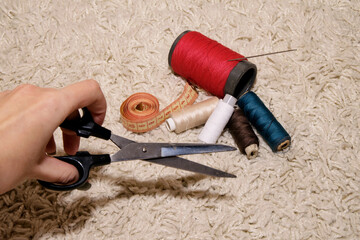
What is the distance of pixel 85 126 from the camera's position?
1.20m

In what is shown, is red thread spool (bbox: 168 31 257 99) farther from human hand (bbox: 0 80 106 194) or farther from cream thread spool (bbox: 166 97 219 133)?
human hand (bbox: 0 80 106 194)

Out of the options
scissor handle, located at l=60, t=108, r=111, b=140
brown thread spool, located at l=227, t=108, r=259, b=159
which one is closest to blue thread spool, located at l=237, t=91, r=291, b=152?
brown thread spool, located at l=227, t=108, r=259, b=159

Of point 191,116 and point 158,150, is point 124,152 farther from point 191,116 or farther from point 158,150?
point 191,116

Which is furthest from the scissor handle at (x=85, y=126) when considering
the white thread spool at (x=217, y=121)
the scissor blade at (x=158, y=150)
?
the white thread spool at (x=217, y=121)

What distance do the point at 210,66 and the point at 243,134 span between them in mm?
419

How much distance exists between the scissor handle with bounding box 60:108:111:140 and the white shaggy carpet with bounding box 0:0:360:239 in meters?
0.39

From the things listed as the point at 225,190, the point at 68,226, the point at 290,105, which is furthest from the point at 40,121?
the point at 290,105

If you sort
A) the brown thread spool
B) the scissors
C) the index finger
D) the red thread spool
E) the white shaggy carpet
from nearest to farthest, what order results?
the index finger
the scissors
the white shaggy carpet
the brown thread spool
the red thread spool

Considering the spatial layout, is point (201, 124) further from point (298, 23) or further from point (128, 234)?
point (298, 23)

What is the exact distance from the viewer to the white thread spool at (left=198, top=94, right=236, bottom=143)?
64.2 inches

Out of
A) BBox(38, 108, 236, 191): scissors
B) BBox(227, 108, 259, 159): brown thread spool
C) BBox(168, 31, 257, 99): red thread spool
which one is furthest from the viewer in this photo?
BBox(168, 31, 257, 99): red thread spool

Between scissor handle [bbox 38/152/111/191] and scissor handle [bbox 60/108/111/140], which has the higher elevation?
scissor handle [bbox 60/108/111/140]

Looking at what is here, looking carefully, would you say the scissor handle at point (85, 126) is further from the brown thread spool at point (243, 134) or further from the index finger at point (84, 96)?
the brown thread spool at point (243, 134)

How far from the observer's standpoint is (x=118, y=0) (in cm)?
208
